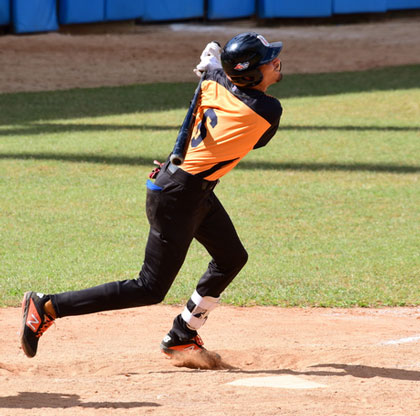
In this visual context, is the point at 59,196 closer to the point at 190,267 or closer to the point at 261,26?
the point at 190,267

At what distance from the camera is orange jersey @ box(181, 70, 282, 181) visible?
4754mm

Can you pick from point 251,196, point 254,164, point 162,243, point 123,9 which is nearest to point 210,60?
point 162,243

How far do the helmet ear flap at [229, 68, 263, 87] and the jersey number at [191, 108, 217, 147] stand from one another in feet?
0.71

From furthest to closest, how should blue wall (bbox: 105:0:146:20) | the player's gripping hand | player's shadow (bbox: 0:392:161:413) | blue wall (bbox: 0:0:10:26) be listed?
blue wall (bbox: 105:0:146:20), blue wall (bbox: 0:0:10:26), the player's gripping hand, player's shadow (bbox: 0:392:161:413)

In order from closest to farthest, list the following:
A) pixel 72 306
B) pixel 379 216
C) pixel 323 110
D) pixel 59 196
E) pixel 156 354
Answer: pixel 72 306, pixel 156 354, pixel 379 216, pixel 59 196, pixel 323 110

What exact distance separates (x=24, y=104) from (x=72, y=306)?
12997mm

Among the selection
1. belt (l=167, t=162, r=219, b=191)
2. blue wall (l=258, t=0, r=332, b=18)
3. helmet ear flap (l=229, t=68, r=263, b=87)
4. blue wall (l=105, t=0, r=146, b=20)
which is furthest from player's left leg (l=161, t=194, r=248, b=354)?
blue wall (l=258, t=0, r=332, b=18)

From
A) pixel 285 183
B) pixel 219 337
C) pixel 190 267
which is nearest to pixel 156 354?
pixel 219 337

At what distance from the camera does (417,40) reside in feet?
87.5

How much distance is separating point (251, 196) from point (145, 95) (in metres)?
8.25

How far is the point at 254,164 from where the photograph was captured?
1273 cm

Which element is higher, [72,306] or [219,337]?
[72,306]

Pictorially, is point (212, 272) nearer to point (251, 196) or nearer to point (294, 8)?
point (251, 196)

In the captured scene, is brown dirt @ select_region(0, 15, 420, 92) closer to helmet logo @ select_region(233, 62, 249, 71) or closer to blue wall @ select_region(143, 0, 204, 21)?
blue wall @ select_region(143, 0, 204, 21)
